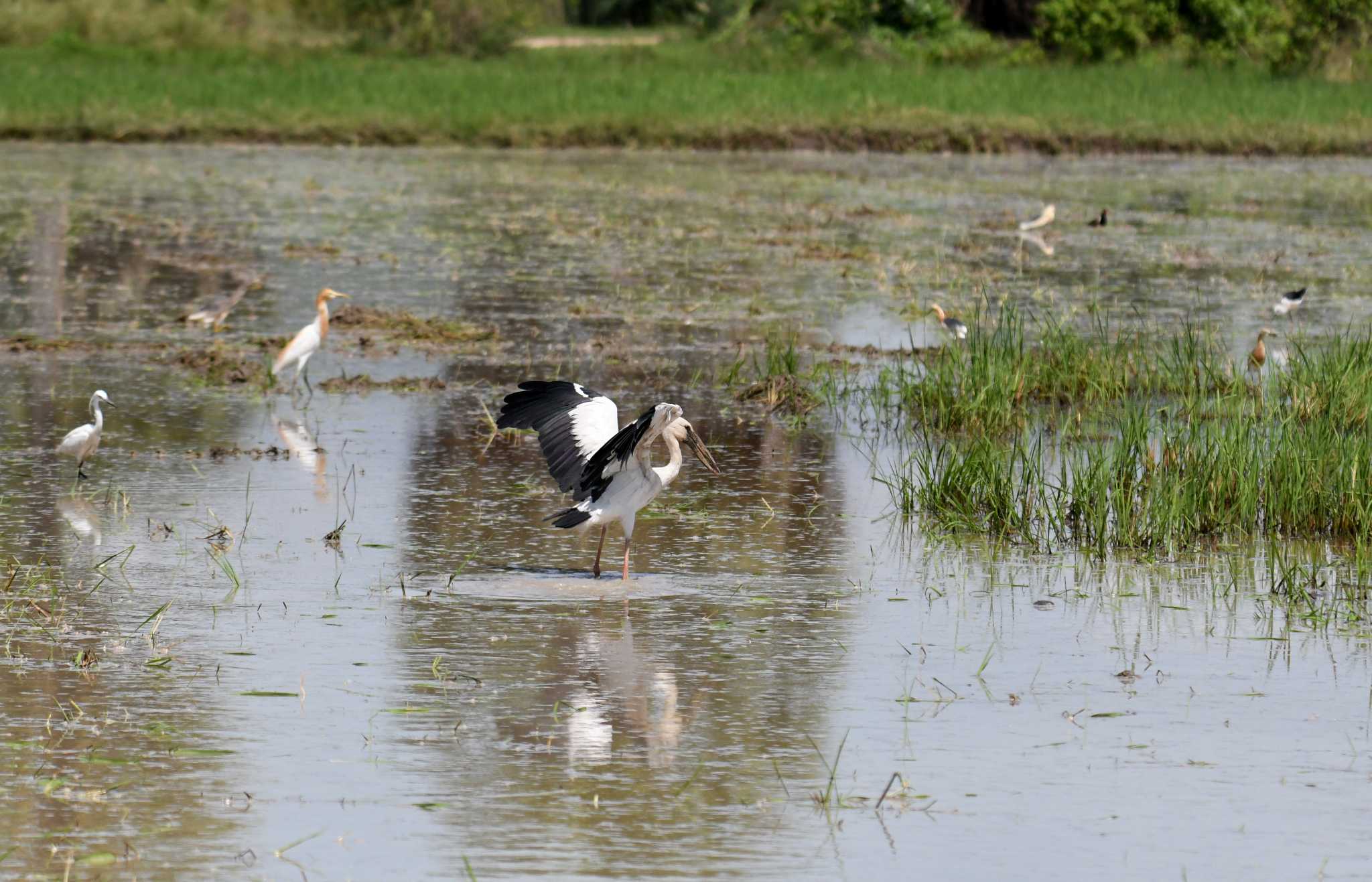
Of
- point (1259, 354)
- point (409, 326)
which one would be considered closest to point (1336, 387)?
point (1259, 354)

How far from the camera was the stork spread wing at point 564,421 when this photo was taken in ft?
26.9

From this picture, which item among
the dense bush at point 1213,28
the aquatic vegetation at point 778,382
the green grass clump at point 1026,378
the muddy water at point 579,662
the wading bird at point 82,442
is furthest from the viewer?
the dense bush at point 1213,28

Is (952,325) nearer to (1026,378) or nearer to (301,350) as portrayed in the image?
(1026,378)

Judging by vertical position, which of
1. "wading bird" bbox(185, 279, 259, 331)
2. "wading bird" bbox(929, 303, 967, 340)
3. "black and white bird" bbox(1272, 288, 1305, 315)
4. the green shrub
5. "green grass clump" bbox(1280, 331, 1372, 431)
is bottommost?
the green shrub

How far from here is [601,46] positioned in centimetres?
4431

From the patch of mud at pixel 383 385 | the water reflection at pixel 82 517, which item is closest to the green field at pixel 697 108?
the patch of mud at pixel 383 385

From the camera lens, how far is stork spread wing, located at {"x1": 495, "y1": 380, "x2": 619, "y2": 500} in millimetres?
8195

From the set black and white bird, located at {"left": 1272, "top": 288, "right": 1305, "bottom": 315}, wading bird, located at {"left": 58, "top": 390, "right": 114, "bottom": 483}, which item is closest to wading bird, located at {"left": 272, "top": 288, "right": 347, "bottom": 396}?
wading bird, located at {"left": 58, "top": 390, "right": 114, "bottom": 483}

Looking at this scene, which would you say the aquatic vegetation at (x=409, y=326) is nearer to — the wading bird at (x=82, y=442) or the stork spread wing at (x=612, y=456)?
the wading bird at (x=82, y=442)

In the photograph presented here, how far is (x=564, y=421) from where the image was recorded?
8344mm

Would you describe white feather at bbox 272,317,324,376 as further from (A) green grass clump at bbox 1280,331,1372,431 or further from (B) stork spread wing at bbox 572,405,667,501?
(A) green grass clump at bbox 1280,331,1372,431

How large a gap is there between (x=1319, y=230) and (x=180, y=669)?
16753 mm

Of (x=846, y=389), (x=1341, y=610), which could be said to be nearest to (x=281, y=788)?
(x=1341, y=610)

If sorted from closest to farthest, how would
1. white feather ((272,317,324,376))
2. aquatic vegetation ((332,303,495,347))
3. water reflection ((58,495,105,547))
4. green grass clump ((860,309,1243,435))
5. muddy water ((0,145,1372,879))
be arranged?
muddy water ((0,145,1372,879)) → water reflection ((58,495,105,547)) → green grass clump ((860,309,1243,435)) → white feather ((272,317,324,376)) → aquatic vegetation ((332,303,495,347))
